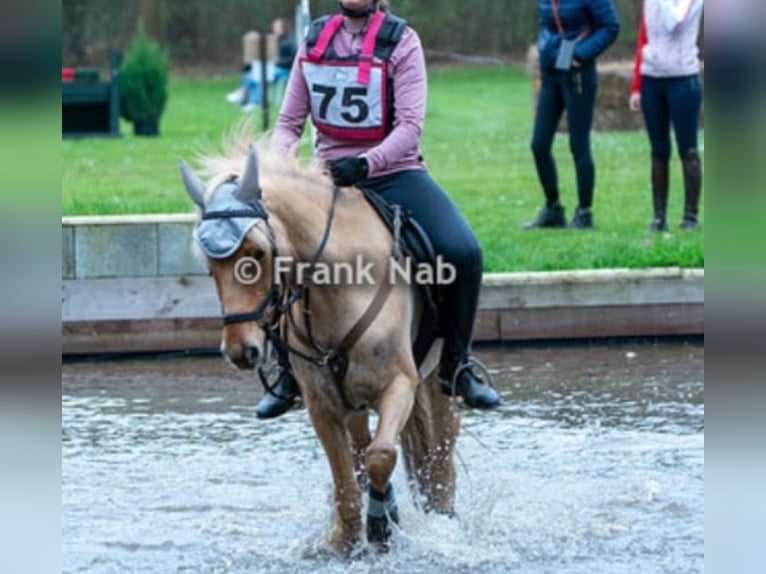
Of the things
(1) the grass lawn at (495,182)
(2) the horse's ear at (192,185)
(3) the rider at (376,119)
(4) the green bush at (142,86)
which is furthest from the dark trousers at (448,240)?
(4) the green bush at (142,86)

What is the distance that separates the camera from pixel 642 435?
10.8 metres

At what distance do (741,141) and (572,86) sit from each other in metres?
10.9

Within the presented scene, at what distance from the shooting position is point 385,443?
7.80 metres

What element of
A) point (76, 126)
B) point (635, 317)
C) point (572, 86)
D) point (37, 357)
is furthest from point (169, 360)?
point (76, 126)

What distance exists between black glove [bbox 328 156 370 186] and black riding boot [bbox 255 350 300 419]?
0.90m

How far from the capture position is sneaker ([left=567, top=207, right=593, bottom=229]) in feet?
51.5

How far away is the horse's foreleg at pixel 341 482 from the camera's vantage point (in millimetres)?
8055

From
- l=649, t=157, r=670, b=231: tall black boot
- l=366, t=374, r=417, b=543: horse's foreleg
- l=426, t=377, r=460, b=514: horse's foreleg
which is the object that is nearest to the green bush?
l=649, t=157, r=670, b=231: tall black boot

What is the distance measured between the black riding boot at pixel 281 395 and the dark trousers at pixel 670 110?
7.52 m

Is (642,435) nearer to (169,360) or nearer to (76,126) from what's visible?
(169,360)

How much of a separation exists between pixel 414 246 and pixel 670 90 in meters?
7.77

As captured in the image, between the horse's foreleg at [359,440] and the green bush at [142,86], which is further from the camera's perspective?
the green bush at [142,86]

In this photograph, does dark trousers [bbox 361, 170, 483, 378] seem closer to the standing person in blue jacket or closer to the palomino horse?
the palomino horse

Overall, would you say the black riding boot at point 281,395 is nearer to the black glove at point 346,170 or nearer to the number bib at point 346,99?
the black glove at point 346,170
